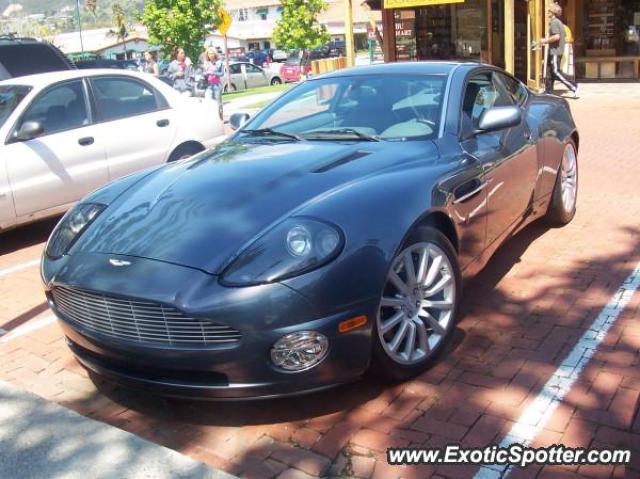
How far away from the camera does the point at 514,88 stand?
17.8 ft

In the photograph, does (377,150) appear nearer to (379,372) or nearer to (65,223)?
(379,372)

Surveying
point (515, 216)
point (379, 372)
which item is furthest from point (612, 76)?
point (379, 372)

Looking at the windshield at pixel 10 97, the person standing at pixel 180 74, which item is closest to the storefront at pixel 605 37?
the person standing at pixel 180 74

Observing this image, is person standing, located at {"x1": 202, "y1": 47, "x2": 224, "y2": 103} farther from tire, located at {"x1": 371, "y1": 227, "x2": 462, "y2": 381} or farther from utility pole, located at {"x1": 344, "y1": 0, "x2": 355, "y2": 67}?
tire, located at {"x1": 371, "y1": 227, "x2": 462, "y2": 381}

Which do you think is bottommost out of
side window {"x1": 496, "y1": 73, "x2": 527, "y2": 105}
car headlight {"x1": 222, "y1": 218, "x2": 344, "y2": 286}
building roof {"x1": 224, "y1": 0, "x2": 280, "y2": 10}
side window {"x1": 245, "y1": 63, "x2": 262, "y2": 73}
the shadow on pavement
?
the shadow on pavement

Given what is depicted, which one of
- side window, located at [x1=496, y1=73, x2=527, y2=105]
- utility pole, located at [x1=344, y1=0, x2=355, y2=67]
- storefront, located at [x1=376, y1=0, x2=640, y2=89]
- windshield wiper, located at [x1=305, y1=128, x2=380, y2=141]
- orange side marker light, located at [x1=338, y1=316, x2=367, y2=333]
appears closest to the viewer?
orange side marker light, located at [x1=338, y1=316, x2=367, y2=333]

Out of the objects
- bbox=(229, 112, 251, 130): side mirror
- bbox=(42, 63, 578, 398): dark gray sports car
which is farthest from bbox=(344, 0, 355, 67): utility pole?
bbox=(42, 63, 578, 398): dark gray sports car

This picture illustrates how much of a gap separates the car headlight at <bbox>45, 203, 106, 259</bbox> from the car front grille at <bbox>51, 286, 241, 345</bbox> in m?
0.39

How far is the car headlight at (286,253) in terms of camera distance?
2.96m

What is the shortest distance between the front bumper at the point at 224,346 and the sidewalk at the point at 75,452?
27cm

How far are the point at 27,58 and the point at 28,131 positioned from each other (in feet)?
14.3

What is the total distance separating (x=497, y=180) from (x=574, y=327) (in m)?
0.97

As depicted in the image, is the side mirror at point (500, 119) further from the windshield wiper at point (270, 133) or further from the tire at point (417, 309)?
the windshield wiper at point (270, 133)

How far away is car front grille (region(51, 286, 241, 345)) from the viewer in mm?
2926
